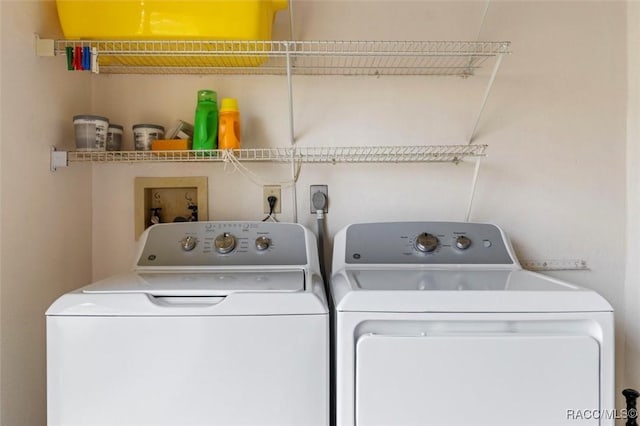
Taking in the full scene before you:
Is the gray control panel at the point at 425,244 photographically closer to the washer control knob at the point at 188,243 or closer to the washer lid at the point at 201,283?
the washer lid at the point at 201,283

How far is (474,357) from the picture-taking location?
101 cm

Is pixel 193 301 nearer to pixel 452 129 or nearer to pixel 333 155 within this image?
pixel 333 155

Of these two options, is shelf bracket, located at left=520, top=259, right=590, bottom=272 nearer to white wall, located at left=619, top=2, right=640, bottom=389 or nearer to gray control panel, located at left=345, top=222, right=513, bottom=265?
white wall, located at left=619, top=2, right=640, bottom=389

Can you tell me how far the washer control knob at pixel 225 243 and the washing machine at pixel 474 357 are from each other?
1.70 ft

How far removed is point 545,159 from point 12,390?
6.46ft

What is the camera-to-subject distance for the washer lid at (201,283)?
108cm

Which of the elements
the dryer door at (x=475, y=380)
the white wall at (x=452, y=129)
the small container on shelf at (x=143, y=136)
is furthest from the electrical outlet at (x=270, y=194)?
the dryer door at (x=475, y=380)

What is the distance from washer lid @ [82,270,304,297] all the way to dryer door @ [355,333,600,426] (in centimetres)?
28

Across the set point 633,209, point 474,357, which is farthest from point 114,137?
point 633,209

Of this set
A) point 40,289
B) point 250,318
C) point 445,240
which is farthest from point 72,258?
point 445,240

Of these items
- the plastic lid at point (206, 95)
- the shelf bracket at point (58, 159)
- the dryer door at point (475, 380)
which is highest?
the plastic lid at point (206, 95)

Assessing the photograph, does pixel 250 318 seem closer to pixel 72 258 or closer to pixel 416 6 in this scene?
pixel 72 258

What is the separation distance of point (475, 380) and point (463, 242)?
572mm

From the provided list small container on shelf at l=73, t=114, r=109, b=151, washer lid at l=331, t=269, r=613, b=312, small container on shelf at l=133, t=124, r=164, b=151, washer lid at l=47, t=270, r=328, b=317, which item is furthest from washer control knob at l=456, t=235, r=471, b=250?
small container on shelf at l=73, t=114, r=109, b=151
